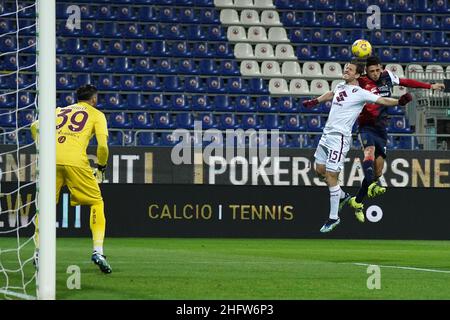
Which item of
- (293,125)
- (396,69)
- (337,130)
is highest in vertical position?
(396,69)

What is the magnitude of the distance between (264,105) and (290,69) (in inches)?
73.6

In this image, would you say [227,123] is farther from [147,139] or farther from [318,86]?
[318,86]

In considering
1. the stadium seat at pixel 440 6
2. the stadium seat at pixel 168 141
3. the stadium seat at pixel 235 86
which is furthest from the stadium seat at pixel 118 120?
the stadium seat at pixel 440 6

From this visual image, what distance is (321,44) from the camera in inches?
1065

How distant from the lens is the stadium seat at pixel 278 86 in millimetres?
25984

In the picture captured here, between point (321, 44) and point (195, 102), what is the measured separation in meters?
4.47

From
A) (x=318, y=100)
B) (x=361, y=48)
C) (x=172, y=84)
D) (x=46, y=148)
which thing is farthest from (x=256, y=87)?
(x=46, y=148)

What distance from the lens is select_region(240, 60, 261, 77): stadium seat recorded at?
26172 millimetres

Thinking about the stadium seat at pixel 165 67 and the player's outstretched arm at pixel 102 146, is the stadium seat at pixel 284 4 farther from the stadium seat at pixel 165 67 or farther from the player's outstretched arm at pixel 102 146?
the player's outstretched arm at pixel 102 146

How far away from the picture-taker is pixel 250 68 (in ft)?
86.2

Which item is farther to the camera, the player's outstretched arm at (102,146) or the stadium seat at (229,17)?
the stadium seat at (229,17)

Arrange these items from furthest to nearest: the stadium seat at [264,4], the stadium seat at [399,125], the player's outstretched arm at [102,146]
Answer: the stadium seat at [264,4]
the stadium seat at [399,125]
the player's outstretched arm at [102,146]

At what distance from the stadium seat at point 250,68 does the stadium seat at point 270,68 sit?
24cm
